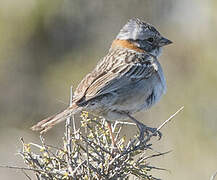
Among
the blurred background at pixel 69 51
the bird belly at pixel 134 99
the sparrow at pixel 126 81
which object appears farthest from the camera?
the blurred background at pixel 69 51

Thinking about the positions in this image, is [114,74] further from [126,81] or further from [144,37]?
[144,37]

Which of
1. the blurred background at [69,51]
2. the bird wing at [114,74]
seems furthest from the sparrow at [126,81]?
the blurred background at [69,51]

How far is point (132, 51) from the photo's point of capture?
4.95 meters

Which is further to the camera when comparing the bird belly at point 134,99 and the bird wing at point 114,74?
the bird belly at point 134,99

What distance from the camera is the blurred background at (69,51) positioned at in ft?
29.5

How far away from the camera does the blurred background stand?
9000 mm

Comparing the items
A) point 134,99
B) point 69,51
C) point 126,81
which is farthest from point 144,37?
point 69,51

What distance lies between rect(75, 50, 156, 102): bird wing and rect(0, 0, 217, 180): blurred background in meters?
3.53

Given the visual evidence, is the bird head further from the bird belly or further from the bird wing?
the bird belly

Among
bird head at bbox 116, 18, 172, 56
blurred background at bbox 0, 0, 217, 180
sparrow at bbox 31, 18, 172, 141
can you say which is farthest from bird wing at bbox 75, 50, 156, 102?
blurred background at bbox 0, 0, 217, 180

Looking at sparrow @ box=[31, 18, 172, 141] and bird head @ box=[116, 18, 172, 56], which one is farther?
bird head @ box=[116, 18, 172, 56]

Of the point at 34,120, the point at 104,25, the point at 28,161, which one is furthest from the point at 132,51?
the point at 104,25

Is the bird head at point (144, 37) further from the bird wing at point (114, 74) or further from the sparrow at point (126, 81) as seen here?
the bird wing at point (114, 74)

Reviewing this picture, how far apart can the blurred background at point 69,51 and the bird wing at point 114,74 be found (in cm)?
353
